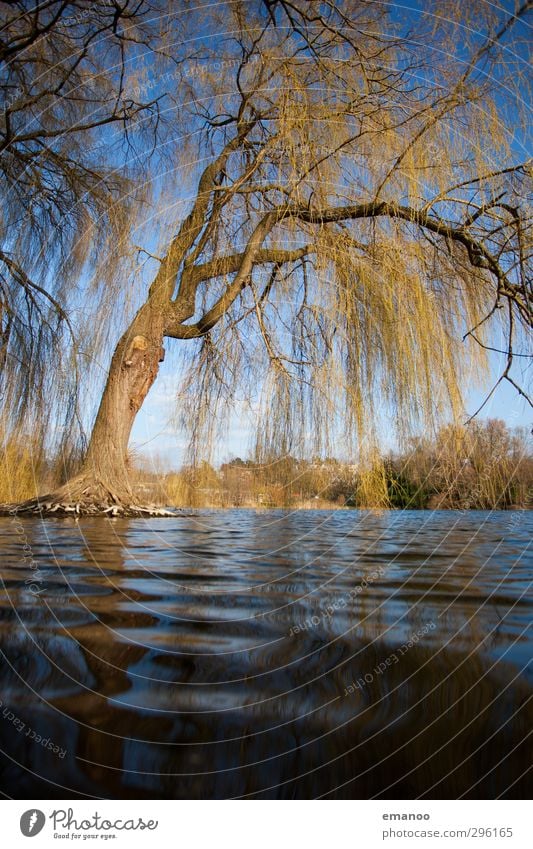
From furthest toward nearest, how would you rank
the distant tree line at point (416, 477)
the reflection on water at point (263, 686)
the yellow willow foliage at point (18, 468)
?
the yellow willow foliage at point (18, 468), the distant tree line at point (416, 477), the reflection on water at point (263, 686)

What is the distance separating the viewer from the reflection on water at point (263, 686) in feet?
2.34

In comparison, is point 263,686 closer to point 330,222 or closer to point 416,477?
point 416,477

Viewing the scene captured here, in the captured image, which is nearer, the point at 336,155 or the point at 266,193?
the point at 336,155

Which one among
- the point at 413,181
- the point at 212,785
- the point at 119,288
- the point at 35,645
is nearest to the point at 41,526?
the point at 119,288

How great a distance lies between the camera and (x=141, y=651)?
1.11 m

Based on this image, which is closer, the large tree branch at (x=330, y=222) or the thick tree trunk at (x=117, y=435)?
the large tree branch at (x=330, y=222)

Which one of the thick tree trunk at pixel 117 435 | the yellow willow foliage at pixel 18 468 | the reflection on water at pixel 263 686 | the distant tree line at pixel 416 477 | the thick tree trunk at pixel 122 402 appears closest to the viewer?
the reflection on water at pixel 263 686

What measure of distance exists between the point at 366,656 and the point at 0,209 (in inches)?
161

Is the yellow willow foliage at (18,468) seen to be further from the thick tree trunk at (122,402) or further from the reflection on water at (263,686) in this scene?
the reflection on water at (263,686)

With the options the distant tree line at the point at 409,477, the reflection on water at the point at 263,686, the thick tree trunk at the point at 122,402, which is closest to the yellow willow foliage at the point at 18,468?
the thick tree trunk at the point at 122,402

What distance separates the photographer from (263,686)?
3.11 feet

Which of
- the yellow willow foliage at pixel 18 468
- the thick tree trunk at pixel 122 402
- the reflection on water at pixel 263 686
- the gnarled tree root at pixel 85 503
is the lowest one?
the reflection on water at pixel 263 686

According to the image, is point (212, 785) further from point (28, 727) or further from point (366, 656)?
point (366, 656)

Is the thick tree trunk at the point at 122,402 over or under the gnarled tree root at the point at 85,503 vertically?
over
